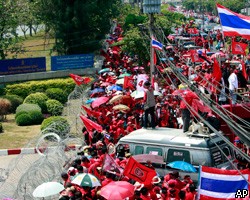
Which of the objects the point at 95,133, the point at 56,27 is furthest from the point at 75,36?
the point at 95,133

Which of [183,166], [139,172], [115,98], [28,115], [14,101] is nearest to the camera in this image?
[139,172]

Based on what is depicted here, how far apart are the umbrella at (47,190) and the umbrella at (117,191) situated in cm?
116

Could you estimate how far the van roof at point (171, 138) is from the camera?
14859 millimetres

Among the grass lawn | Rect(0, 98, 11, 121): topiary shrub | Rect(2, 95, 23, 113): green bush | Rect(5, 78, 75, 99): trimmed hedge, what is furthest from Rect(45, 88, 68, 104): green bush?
the grass lawn

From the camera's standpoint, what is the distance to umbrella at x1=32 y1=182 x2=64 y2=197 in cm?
1245

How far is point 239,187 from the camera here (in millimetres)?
10766

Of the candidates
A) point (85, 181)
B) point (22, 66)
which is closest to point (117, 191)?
point (85, 181)

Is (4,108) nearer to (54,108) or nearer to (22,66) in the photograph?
(54,108)

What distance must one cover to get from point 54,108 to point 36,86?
365 centimetres

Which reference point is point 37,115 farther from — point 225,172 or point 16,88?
point 225,172

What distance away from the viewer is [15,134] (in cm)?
2527

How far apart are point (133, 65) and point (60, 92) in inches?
259

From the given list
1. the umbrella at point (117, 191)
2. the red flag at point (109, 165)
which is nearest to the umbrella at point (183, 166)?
the red flag at point (109, 165)

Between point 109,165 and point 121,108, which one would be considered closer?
point 109,165
